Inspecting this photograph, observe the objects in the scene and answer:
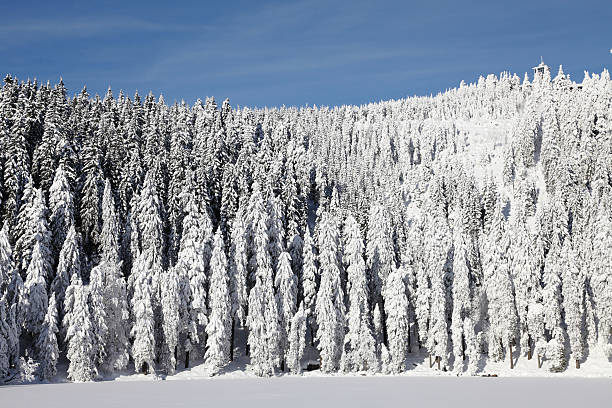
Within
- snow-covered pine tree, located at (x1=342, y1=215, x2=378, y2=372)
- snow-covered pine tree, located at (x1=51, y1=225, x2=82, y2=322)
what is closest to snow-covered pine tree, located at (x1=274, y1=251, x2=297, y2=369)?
snow-covered pine tree, located at (x1=342, y1=215, x2=378, y2=372)

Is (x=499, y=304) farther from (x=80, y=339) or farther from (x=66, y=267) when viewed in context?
(x=66, y=267)

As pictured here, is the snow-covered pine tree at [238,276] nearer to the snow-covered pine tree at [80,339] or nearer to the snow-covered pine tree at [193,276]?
the snow-covered pine tree at [193,276]

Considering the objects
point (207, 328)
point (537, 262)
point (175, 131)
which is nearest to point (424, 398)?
point (207, 328)

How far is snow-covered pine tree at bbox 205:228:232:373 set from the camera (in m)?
61.4

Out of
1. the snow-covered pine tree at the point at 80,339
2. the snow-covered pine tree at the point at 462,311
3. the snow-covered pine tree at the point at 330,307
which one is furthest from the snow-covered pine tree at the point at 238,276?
the snow-covered pine tree at the point at 462,311

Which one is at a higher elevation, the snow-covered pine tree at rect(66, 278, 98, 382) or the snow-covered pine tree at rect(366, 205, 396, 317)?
the snow-covered pine tree at rect(366, 205, 396, 317)

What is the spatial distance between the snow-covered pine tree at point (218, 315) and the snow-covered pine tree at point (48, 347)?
50.7ft

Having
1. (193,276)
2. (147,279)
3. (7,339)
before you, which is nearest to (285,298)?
(193,276)

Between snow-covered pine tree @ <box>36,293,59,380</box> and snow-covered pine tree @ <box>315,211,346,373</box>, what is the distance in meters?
27.4

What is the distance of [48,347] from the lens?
53.1 metres

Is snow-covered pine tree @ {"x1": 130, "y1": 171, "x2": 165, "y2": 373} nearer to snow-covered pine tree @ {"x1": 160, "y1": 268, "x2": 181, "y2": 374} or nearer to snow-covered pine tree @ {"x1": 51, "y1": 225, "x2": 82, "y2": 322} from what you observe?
snow-covered pine tree @ {"x1": 160, "y1": 268, "x2": 181, "y2": 374}

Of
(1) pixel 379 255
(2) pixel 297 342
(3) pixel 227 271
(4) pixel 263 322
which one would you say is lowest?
(2) pixel 297 342

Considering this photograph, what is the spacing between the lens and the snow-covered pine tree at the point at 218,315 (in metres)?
61.4

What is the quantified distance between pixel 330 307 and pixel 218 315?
12630mm
